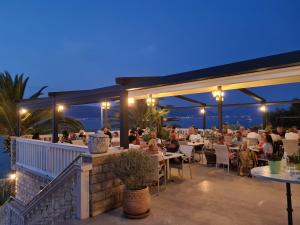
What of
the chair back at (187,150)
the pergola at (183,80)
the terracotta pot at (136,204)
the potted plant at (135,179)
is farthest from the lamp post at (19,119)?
the terracotta pot at (136,204)

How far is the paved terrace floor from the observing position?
11.5 feet

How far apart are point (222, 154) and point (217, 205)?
2711mm

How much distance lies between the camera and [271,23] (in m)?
63.9

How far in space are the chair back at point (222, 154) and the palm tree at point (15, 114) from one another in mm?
6665

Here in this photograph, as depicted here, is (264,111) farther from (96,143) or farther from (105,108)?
(96,143)

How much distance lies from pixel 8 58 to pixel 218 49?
67952mm

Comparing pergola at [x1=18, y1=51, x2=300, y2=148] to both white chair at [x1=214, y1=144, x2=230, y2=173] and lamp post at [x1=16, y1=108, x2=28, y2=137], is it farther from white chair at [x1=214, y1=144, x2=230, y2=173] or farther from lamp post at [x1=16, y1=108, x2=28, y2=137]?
white chair at [x1=214, y1=144, x2=230, y2=173]

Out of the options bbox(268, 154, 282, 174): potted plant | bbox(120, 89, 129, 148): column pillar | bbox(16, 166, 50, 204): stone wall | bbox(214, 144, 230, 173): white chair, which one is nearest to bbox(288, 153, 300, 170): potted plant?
bbox(268, 154, 282, 174): potted plant

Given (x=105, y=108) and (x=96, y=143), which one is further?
(x=105, y=108)

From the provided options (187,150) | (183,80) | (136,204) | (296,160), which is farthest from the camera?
(187,150)


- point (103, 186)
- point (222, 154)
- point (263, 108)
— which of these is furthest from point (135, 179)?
point (263, 108)

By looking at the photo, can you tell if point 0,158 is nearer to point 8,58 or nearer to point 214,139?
point 214,139

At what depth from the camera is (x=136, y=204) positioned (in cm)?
366

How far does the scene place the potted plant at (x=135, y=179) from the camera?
3.68 meters
